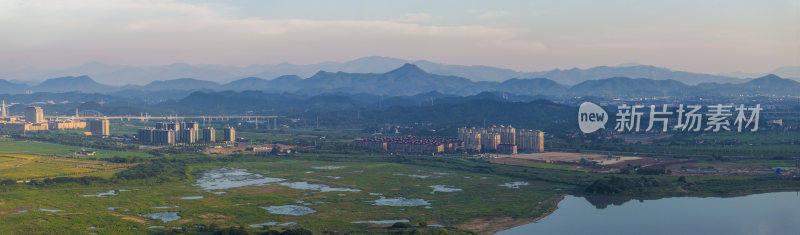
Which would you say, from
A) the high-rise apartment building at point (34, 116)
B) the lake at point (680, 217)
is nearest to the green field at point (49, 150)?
the high-rise apartment building at point (34, 116)

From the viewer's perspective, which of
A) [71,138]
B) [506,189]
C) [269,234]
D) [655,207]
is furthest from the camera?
[71,138]

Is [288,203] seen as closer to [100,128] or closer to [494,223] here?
[494,223]

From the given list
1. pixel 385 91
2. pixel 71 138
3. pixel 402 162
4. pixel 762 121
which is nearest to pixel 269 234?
pixel 402 162

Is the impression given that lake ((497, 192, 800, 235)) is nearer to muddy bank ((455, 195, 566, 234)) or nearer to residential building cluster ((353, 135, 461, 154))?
muddy bank ((455, 195, 566, 234))

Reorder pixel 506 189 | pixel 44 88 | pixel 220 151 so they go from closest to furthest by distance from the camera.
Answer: pixel 506 189 → pixel 220 151 → pixel 44 88

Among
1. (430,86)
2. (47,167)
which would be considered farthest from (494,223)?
(430,86)

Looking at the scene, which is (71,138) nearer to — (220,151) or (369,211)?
(220,151)
